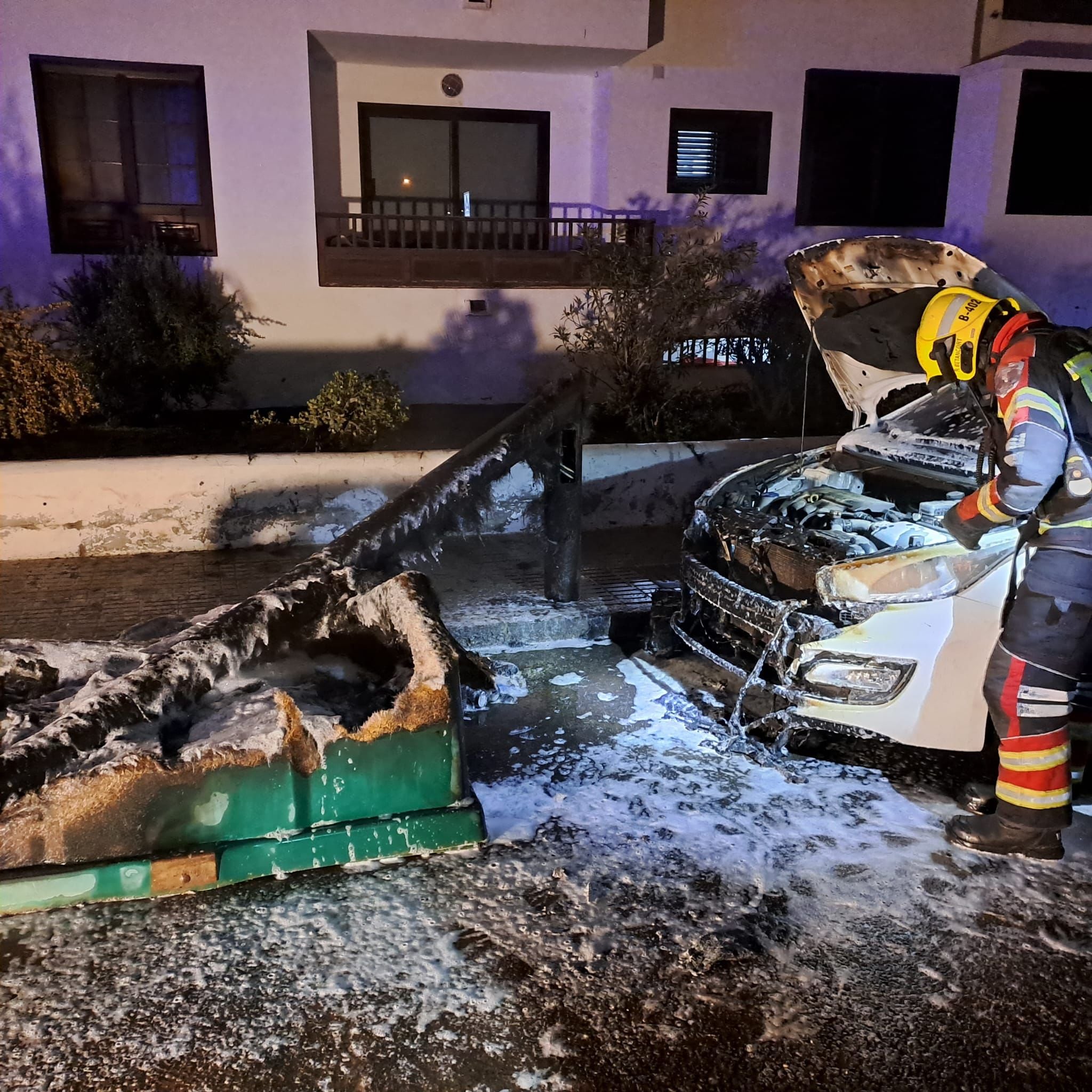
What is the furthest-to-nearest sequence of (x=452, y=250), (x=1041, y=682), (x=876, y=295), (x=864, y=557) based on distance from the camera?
(x=452, y=250) < (x=876, y=295) < (x=864, y=557) < (x=1041, y=682)

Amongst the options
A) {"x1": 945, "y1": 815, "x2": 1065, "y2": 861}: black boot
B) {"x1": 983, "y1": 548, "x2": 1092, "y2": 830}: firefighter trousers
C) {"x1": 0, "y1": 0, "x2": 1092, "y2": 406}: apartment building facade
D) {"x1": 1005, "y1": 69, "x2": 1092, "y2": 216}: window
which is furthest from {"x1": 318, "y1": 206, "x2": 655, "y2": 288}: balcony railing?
{"x1": 945, "y1": 815, "x2": 1065, "y2": 861}: black boot

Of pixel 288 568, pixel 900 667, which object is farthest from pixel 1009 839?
pixel 288 568

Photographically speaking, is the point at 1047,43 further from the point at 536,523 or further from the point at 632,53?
the point at 536,523

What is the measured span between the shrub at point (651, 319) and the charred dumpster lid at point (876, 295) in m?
3.77

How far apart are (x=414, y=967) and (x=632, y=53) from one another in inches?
430

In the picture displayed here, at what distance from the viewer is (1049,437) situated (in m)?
3.33

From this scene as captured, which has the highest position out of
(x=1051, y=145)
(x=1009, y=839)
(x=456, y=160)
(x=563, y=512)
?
(x=1051, y=145)

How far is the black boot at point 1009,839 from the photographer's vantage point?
3506 millimetres

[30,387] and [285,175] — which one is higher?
[285,175]

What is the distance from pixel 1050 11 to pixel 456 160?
8008 millimetres

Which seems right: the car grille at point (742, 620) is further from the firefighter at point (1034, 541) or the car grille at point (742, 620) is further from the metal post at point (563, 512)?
the metal post at point (563, 512)

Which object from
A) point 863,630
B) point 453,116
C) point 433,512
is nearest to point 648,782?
point 863,630

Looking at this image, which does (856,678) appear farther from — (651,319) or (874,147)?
(874,147)

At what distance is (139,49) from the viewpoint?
9836mm
